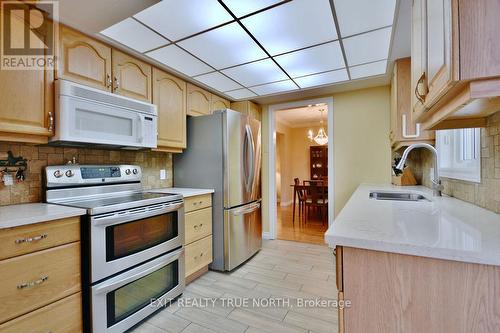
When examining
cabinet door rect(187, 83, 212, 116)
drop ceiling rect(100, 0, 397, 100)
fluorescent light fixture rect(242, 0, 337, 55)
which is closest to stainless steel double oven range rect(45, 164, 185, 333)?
cabinet door rect(187, 83, 212, 116)

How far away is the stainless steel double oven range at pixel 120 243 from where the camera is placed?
1.39 meters

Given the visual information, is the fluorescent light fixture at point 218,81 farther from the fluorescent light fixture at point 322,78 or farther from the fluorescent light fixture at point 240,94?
the fluorescent light fixture at point 322,78

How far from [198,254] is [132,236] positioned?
854mm

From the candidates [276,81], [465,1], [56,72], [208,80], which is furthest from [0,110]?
[276,81]

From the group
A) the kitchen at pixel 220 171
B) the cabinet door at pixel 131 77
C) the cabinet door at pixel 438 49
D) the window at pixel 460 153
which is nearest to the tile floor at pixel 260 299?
the kitchen at pixel 220 171

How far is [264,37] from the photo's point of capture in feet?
5.79

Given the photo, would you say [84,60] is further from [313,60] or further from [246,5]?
[313,60]

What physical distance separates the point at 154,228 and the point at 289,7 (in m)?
1.80

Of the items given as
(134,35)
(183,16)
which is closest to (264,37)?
(183,16)

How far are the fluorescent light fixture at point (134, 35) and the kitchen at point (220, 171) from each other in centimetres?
1

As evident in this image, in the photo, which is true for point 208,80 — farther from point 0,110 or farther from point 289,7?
point 0,110

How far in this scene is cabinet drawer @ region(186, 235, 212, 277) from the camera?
86.3 inches

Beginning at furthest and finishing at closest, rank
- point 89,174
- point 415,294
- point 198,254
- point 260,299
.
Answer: point 198,254
point 260,299
point 89,174
point 415,294

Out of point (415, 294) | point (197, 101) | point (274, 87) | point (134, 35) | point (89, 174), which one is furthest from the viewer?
point (274, 87)
